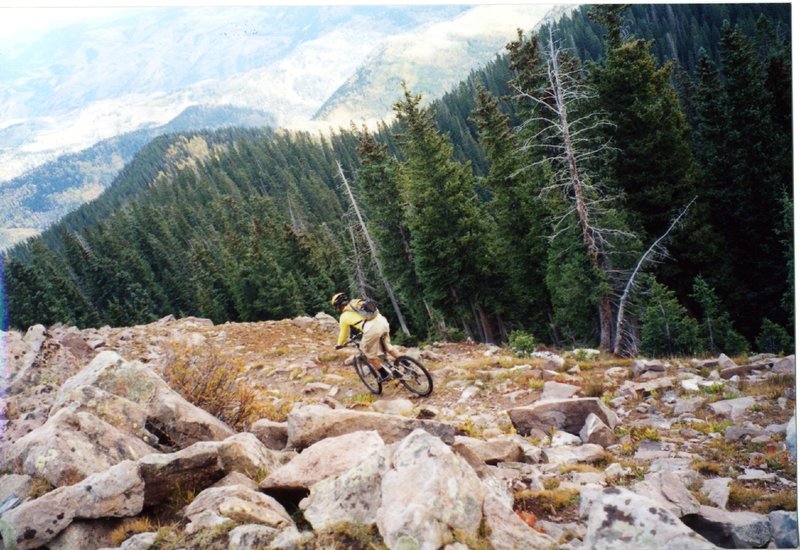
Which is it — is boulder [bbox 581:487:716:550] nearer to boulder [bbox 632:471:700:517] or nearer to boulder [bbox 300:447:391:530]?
boulder [bbox 632:471:700:517]

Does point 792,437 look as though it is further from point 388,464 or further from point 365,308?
point 365,308

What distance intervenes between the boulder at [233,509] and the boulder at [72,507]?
2.01 ft

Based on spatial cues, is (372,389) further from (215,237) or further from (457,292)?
(215,237)

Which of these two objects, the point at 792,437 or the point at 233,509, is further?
the point at 792,437

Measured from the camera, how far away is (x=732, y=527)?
454 centimetres

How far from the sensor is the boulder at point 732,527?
456cm

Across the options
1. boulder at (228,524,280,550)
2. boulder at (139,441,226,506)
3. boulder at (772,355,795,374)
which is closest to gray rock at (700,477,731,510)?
boulder at (772,355,795,374)

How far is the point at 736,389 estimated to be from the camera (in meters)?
8.09

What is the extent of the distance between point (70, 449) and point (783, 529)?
778cm

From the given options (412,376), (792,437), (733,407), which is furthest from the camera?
(412,376)

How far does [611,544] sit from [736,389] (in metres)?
5.39

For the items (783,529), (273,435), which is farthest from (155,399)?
(783,529)

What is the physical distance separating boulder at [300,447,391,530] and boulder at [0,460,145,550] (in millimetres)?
1736

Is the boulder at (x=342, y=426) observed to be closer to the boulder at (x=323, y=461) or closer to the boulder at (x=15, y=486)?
the boulder at (x=323, y=461)
